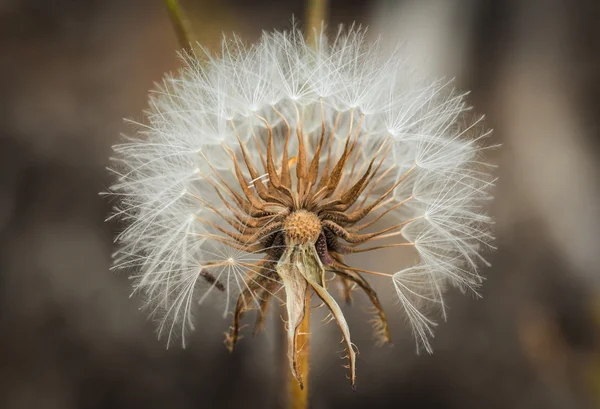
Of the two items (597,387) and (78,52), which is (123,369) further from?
(597,387)

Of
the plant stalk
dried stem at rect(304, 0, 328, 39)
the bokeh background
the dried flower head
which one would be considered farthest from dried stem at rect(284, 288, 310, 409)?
dried stem at rect(304, 0, 328, 39)

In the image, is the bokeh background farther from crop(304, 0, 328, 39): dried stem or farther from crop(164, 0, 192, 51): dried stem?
crop(164, 0, 192, 51): dried stem

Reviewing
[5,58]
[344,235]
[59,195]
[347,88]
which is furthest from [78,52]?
[344,235]

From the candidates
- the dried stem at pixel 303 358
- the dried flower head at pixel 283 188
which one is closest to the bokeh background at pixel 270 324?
the dried stem at pixel 303 358

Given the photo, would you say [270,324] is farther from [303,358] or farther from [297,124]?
[297,124]

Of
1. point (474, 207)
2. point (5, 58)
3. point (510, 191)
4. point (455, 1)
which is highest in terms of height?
point (455, 1)

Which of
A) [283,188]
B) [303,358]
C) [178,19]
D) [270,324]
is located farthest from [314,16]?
[270,324]

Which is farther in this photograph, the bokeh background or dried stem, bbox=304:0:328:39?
the bokeh background
